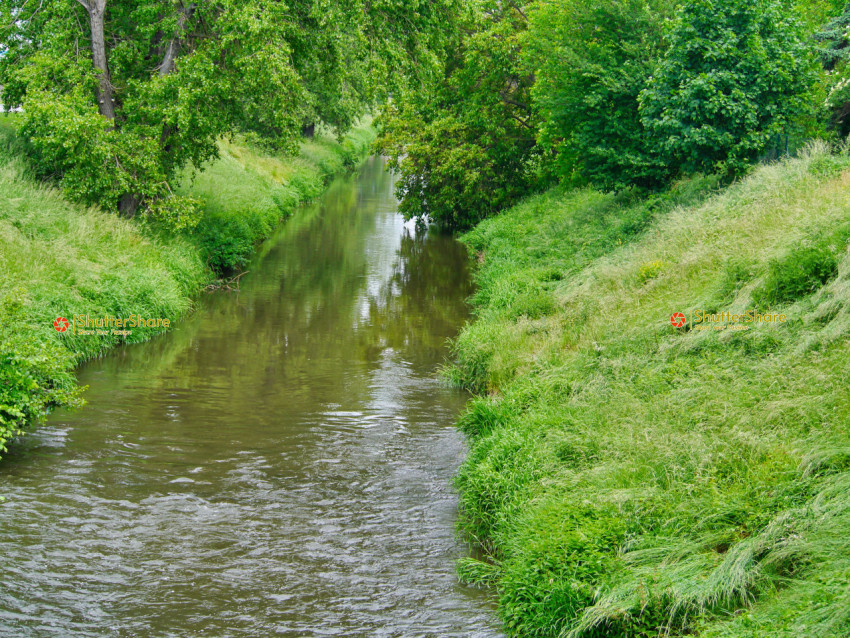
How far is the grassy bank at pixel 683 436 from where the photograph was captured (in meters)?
5.57

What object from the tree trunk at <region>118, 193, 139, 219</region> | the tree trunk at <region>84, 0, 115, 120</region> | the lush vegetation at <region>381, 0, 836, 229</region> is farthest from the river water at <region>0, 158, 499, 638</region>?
the lush vegetation at <region>381, 0, 836, 229</region>

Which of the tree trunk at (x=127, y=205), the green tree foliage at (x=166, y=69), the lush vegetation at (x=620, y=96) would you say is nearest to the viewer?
the lush vegetation at (x=620, y=96)

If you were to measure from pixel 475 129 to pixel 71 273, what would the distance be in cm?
1721

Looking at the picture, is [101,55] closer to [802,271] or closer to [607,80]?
[607,80]

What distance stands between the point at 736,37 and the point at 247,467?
42.1 ft

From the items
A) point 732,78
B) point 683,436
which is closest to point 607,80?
point 732,78

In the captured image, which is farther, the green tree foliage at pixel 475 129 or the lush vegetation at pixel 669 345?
the green tree foliage at pixel 475 129

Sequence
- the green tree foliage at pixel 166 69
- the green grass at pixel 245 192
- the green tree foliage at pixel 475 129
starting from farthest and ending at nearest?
the green tree foliage at pixel 475 129 < the green grass at pixel 245 192 < the green tree foliage at pixel 166 69

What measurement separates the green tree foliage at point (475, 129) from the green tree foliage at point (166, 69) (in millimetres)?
7542

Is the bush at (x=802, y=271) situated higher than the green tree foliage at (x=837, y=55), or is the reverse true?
the green tree foliage at (x=837, y=55)

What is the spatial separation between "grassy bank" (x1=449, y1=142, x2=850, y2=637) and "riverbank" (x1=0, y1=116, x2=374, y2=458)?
5432 millimetres

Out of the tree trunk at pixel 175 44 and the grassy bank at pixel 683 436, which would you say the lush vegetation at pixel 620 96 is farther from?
the tree trunk at pixel 175 44

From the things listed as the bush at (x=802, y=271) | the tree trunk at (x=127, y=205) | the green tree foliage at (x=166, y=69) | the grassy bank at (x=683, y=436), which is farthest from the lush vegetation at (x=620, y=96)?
the tree trunk at (x=127, y=205)

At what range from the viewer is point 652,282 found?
12547mm
